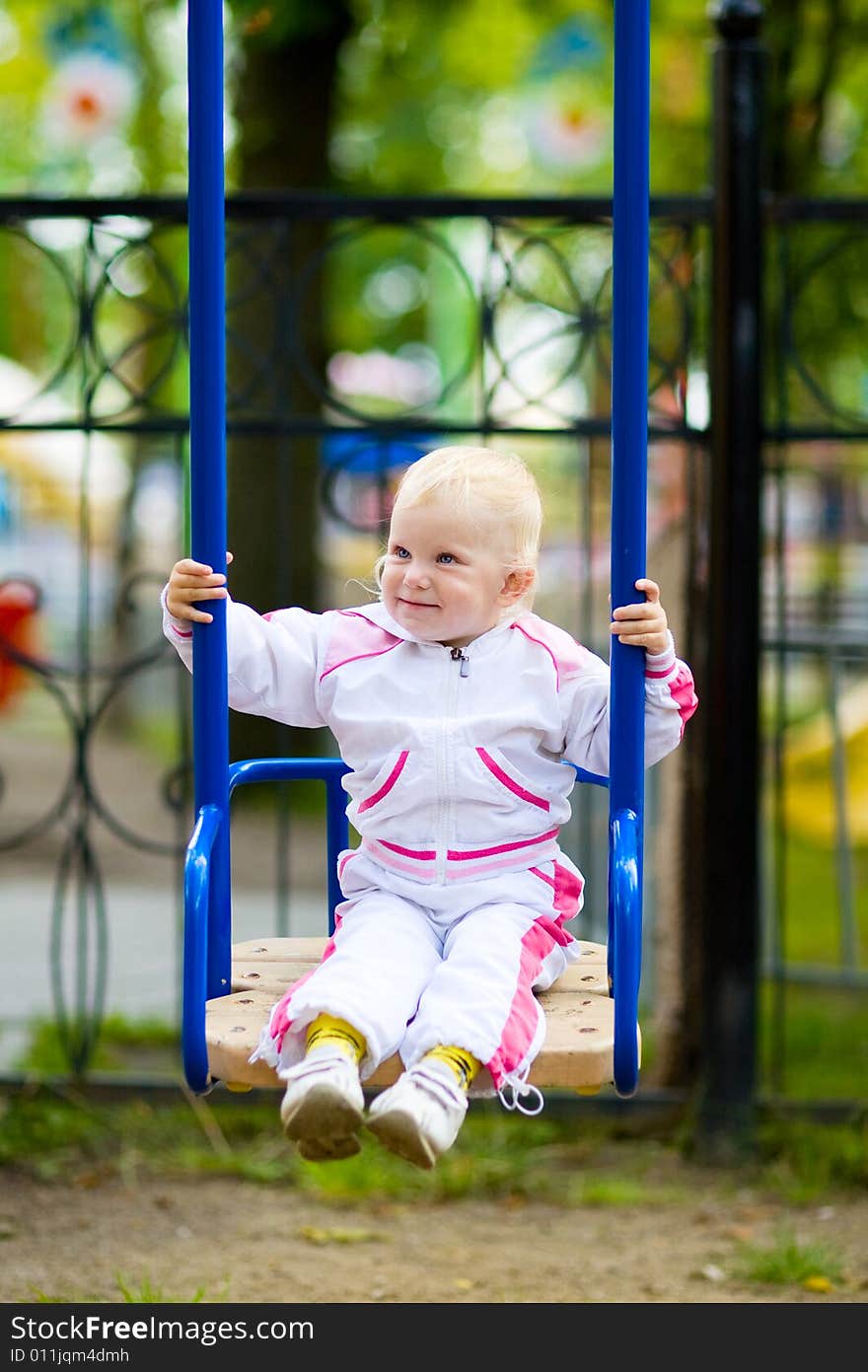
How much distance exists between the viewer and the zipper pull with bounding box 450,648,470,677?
2.40 m

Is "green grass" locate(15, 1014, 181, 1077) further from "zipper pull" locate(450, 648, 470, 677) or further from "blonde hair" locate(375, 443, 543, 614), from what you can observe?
"blonde hair" locate(375, 443, 543, 614)

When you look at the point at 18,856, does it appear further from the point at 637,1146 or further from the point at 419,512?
the point at 419,512

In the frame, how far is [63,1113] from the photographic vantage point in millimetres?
4238

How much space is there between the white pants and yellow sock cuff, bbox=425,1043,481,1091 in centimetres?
1

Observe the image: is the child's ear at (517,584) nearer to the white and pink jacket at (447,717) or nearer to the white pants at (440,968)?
the white and pink jacket at (447,717)

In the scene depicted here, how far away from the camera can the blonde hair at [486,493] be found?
228cm

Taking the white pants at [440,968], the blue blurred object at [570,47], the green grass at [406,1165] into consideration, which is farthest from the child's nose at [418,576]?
the blue blurred object at [570,47]

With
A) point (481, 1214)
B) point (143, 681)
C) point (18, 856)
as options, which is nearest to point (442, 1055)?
point (481, 1214)

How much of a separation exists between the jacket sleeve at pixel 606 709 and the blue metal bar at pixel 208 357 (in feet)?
1.65

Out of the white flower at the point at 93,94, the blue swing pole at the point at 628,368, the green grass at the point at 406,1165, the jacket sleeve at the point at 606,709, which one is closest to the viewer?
the blue swing pole at the point at 628,368

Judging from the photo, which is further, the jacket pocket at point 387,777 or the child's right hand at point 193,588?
the jacket pocket at point 387,777

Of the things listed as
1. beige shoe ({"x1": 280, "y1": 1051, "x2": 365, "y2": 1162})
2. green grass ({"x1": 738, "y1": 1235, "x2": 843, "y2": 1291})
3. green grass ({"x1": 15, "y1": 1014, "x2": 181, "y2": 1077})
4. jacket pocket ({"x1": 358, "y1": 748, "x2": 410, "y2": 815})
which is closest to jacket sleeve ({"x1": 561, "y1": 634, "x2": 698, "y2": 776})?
jacket pocket ({"x1": 358, "y1": 748, "x2": 410, "y2": 815})

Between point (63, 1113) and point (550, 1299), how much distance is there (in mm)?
1438

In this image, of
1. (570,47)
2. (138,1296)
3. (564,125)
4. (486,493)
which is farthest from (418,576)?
(564,125)
